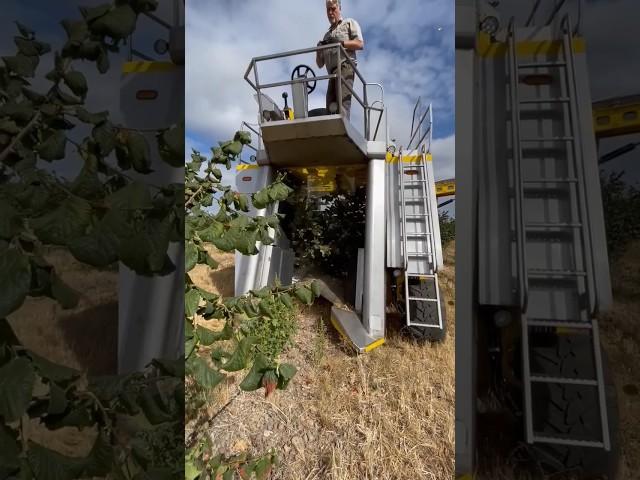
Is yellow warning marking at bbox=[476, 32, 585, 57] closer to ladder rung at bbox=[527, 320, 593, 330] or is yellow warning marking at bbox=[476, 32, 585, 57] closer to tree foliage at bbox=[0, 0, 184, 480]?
ladder rung at bbox=[527, 320, 593, 330]

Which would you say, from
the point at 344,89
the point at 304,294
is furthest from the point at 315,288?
the point at 344,89

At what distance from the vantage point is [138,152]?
38 centimetres

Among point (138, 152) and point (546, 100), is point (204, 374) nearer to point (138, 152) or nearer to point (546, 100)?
point (138, 152)

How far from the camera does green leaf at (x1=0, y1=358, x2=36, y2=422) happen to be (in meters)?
0.29

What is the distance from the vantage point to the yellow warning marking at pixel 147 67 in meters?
0.38

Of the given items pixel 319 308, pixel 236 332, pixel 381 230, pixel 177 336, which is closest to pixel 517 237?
pixel 236 332

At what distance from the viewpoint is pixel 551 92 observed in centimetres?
102

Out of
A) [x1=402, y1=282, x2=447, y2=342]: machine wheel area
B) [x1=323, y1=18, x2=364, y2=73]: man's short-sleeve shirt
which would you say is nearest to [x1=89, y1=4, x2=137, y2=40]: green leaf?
[x1=323, y1=18, x2=364, y2=73]: man's short-sleeve shirt

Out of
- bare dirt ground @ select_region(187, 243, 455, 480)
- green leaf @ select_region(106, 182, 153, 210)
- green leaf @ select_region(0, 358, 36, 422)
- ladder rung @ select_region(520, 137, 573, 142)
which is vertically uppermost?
ladder rung @ select_region(520, 137, 573, 142)

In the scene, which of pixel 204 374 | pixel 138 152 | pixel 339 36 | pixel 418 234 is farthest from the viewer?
pixel 418 234

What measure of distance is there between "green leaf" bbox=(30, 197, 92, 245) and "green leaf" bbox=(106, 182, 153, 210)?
0.02 metres

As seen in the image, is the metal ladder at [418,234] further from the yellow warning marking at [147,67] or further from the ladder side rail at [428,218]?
the yellow warning marking at [147,67]

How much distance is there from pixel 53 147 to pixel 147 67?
128 mm

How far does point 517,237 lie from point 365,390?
1674 mm
